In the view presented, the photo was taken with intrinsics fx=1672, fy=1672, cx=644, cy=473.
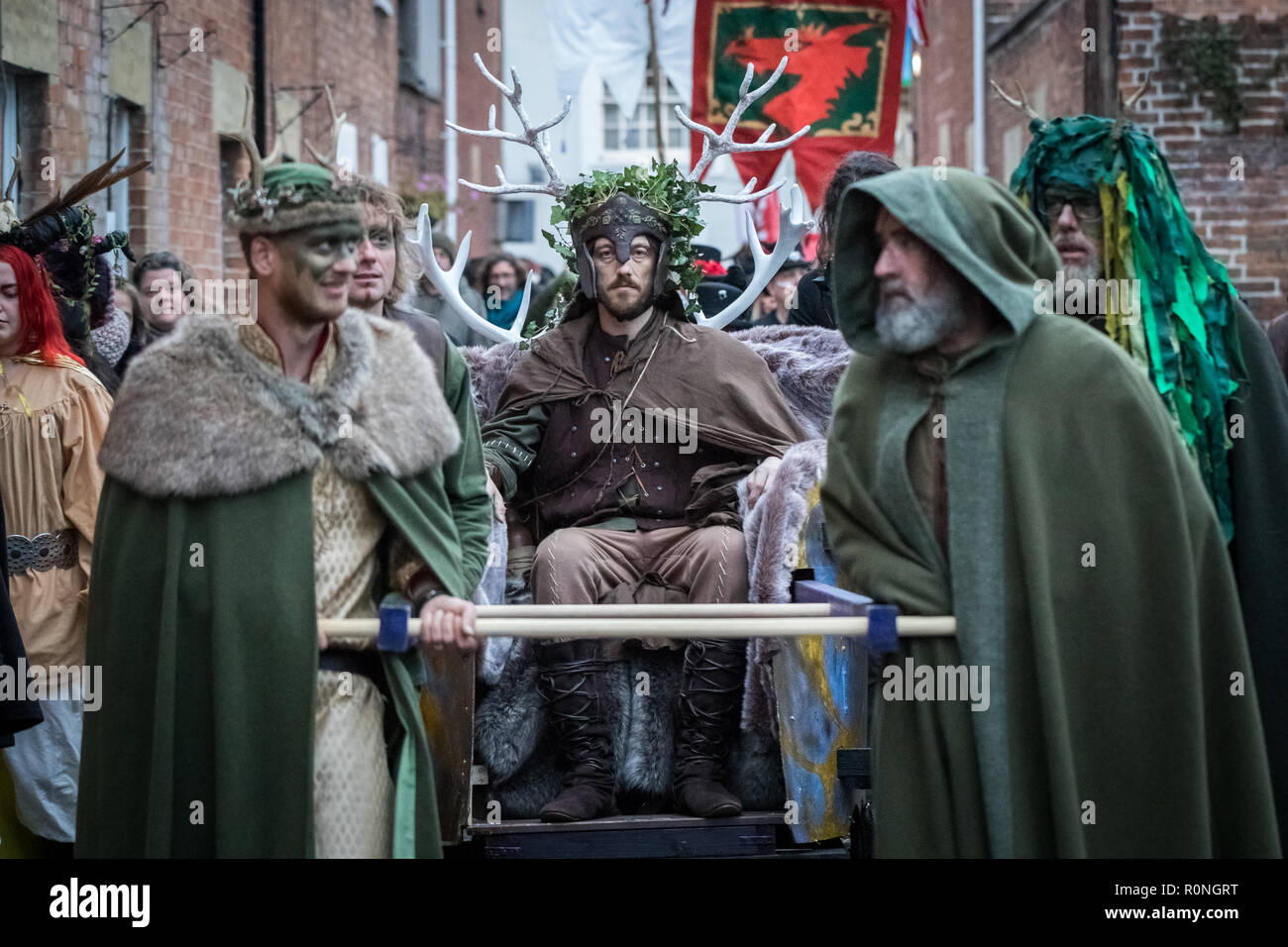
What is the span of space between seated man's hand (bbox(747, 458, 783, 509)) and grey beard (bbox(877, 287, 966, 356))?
162cm

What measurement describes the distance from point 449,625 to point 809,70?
8586mm

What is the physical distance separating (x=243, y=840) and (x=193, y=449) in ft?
2.94

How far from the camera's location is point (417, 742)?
13.2ft

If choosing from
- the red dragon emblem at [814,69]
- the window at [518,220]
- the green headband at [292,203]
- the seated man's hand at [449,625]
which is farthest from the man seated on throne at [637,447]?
the window at [518,220]

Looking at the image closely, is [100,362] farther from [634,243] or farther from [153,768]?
[153,768]

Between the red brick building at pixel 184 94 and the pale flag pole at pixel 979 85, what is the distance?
4431mm

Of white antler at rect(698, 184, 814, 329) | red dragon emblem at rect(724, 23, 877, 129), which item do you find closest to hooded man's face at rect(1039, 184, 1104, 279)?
white antler at rect(698, 184, 814, 329)

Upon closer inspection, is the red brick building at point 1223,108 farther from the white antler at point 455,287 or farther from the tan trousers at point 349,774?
the tan trousers at point 349,774

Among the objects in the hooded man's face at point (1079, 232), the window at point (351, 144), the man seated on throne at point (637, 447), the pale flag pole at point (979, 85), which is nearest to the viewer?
the hooded man's face at point (1079, 232)

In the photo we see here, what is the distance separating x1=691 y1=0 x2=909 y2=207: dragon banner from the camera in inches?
457

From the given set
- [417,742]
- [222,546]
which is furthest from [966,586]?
[222,546]

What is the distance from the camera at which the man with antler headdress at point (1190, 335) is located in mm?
4805

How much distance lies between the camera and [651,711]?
→ 17.7ft
